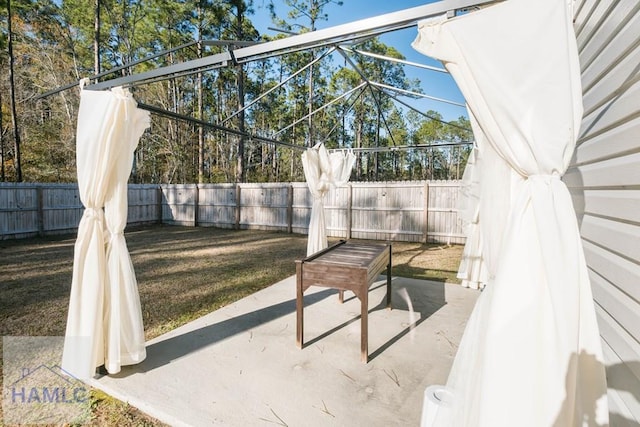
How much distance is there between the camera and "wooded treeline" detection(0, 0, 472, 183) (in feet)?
41.1

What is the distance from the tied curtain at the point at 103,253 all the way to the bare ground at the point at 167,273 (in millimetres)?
313

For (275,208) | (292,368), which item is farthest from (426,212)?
(292,368)

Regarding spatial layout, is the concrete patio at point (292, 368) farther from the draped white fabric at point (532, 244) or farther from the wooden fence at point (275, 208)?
the wooden fence at point (275, 208)

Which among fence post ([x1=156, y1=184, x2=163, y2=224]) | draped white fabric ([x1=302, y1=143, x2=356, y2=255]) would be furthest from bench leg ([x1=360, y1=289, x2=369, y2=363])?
fence post ([x1=156, y1=184, x2=163, y2=224])

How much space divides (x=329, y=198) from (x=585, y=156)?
8.17m

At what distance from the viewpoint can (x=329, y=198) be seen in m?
9.80

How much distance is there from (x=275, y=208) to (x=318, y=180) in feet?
17.8

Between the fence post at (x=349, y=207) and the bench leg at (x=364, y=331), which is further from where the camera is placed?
the fence post at (x=349, y=207)

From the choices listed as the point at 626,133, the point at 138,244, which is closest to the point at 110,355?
the point at 626,133

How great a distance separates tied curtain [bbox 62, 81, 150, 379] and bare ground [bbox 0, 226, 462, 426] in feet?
1.03

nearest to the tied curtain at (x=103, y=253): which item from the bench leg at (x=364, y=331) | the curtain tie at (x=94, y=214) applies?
the curtain tie at (x=94, y=214)

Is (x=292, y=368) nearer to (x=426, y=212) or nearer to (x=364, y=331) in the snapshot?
(x=364, y=331)

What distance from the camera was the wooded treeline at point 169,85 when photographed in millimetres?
12539

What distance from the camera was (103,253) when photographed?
2.30 meters
